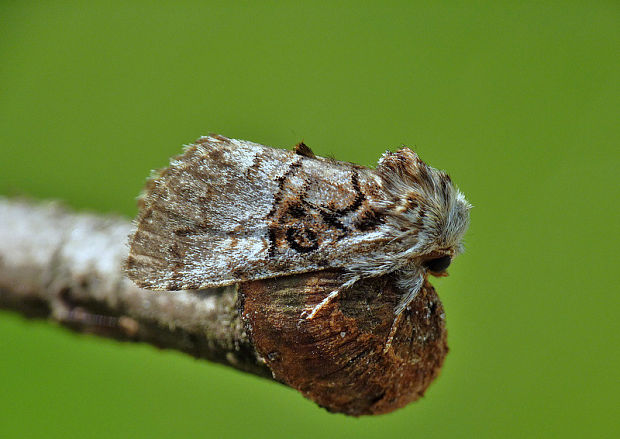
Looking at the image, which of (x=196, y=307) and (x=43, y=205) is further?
(x=43, y=205)

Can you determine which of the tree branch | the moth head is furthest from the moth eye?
the tree branch

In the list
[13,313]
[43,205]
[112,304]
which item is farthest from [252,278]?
[13,313]

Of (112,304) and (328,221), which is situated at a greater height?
(328,221)

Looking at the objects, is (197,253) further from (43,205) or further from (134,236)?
(43,205)

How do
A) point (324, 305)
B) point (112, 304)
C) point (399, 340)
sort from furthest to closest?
point (112, 304)
point (399, 340)
point (324, 305)

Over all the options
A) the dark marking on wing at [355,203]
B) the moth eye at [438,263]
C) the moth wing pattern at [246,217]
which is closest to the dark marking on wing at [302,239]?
the moth wing pattern at [246,217]

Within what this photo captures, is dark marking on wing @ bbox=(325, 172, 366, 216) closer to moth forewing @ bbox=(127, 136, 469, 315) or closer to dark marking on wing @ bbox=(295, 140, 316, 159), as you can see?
moth forewing @ bbox=(127, 136, 469, 315)

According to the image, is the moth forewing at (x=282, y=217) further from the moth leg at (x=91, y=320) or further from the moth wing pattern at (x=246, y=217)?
the moth leg at (x=91, y=320)
